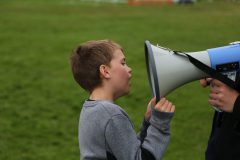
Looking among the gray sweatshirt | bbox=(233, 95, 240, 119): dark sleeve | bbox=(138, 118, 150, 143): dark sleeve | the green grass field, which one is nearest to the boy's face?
the gray sweatshirt

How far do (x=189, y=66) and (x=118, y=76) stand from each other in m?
0.37

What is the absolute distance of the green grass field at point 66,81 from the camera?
609 cm

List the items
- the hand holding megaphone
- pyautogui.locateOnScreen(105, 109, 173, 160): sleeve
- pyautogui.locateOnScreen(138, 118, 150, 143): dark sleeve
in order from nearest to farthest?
1. pyautogui.locateOnScreen(105, 109, 173, 160): sleeve
2. the hand holding megaphone
3. pyautogui.locateOnScreen(138, 118, 150, 143): dark sleeve

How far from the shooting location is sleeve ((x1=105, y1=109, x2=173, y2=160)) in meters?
2.36

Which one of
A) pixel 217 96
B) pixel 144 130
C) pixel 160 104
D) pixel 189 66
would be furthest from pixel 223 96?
pixel 144 130

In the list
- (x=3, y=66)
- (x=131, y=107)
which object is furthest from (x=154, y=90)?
(x=3, y=66)

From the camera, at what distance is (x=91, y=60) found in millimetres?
2559

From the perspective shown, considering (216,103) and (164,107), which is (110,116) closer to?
(164,107)

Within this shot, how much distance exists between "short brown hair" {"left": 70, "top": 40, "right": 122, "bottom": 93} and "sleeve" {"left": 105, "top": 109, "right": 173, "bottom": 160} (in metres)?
0.28

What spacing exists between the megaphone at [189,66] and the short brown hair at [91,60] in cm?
23

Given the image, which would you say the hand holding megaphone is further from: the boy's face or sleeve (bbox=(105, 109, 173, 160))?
the boy's face

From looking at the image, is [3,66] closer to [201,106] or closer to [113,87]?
[201,106]

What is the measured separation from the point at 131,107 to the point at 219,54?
502cm

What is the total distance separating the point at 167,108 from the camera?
2389mm
